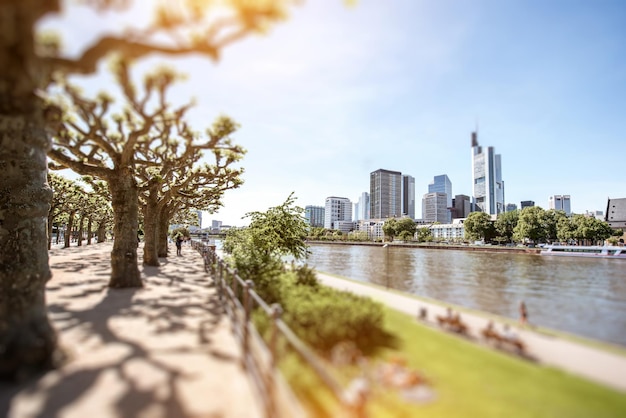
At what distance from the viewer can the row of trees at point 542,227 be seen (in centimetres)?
8725

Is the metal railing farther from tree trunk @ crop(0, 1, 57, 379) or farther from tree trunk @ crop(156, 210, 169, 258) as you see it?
tree trunk @ crop(156, 210, 169, 258)

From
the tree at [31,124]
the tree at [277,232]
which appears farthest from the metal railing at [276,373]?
the tree at [277,232]

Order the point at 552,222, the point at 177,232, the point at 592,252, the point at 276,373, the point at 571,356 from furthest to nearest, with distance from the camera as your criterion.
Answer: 1. the point at 552,222
2. the point at 592,252
3. the point at 177,232
4. the point at 571,356
5. the point at 276,373

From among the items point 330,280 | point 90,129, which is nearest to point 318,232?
point 330,280

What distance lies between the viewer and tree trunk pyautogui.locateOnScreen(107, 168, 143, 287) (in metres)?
13.1

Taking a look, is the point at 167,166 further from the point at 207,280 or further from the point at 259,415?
the point at 259,415

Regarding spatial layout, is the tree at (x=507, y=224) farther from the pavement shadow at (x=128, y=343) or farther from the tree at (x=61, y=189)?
the pavement shadow at (x=128, y=343)

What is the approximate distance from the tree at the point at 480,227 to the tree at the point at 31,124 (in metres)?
116

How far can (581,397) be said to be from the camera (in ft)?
19.2

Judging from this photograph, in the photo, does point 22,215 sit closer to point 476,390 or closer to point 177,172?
point 476,390

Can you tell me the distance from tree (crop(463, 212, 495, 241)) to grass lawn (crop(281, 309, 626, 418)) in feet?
363

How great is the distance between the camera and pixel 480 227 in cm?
10575

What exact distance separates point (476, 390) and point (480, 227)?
11332 cm

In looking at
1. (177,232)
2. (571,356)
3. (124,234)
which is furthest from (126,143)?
(177,232)
